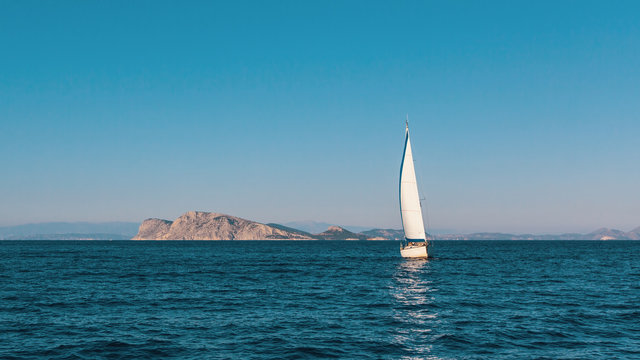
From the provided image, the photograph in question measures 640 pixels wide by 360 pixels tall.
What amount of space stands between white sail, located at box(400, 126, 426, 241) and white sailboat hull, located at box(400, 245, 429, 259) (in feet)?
9.79

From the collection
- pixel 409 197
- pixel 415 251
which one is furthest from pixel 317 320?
pixel 415 251

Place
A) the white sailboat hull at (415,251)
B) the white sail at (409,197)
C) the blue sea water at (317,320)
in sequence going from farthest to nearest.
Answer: the white sailboat hull at (415,251), the white sail at (409,197), the blue sea water at (317,320)

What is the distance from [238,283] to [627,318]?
109 ft

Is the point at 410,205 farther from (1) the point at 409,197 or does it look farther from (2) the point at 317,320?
(2) the point at 317,320

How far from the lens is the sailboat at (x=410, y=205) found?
78062mm

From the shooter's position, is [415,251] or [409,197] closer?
[409,197]

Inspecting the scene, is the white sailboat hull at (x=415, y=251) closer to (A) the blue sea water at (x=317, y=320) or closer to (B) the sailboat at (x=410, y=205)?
(B) the sailboat at (x=410, y=205)

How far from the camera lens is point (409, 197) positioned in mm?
78625

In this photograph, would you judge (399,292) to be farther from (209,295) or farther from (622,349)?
(622,349)

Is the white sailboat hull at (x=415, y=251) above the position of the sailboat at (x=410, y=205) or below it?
below

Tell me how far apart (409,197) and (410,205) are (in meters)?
1.38

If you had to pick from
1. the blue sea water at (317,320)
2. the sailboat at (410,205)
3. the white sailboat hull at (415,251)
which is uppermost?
the sailboat at (410,205)

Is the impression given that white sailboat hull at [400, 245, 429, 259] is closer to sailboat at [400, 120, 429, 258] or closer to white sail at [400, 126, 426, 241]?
sailboat at [400, 120, 429, 258]

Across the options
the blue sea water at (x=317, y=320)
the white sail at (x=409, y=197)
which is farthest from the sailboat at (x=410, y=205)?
the blue sea water at (x=317, y=320)
